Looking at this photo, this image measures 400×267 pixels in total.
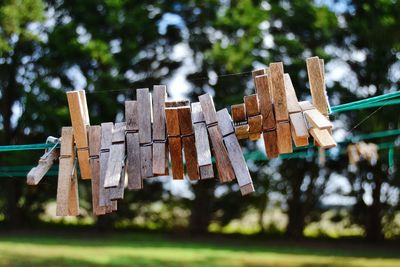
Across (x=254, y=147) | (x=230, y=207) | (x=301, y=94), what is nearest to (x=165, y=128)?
(x=301, y=94)

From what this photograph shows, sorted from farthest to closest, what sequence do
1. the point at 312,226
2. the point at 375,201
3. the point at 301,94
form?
1. the point at 312,226
2. the point at 375,201
3. the point at 301,94

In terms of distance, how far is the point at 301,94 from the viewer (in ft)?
46.8

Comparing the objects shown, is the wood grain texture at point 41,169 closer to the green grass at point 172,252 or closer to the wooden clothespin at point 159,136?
the wooden clothespin at point 159,136

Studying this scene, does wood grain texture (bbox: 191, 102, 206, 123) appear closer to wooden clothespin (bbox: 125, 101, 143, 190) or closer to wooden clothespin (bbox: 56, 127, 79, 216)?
wooden clothespin (bbox: 125, 101, 143, 190)

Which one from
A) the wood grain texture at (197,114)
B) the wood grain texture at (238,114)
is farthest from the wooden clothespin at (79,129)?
the wood grain texture at (238,114)

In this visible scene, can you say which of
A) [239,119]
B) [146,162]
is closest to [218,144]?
[239,119]

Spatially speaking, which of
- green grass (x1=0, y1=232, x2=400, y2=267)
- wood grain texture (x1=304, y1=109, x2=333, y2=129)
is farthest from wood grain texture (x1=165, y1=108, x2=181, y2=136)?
green grass (x1=0, y1=232, x2=400, y2=267)

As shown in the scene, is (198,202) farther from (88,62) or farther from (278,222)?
(88,62)

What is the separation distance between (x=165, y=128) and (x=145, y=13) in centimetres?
1270

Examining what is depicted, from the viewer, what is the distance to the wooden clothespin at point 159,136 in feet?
10.6

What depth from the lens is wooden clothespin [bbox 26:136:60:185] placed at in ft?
10.8

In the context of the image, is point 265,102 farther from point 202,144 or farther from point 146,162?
point 146,162

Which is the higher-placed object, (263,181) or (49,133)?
(49,133)

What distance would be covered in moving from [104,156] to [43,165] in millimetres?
376
